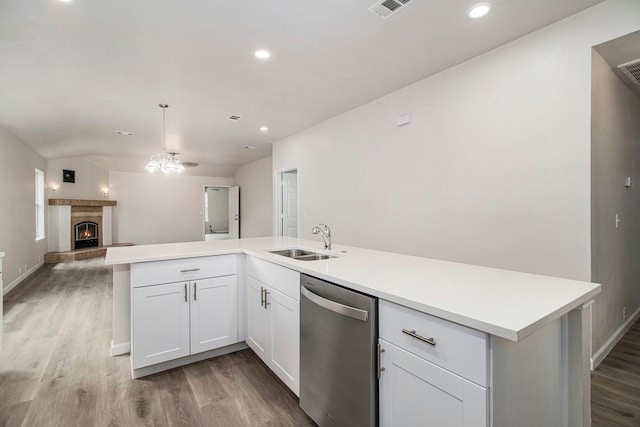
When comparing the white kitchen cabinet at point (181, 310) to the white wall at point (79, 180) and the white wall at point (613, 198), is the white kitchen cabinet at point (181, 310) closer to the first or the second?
the white wall at point (613, 198)

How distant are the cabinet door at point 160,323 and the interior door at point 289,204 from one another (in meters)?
3.73

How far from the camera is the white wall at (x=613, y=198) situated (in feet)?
7.36

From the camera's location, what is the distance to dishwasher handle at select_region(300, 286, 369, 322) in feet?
4.44

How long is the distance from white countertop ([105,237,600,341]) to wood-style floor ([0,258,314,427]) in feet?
2.99

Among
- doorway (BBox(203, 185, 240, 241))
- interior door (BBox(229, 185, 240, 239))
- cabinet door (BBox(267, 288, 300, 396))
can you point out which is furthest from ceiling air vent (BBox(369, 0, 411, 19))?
doorway (BBox(203, 185, 240, 241))

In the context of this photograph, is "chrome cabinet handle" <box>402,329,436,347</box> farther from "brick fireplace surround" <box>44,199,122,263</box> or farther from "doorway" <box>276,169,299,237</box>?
"brick fireplace surround" <box>44,199,122,263</box>

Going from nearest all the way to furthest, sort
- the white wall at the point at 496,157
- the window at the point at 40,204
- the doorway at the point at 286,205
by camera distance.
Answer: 1. the white wall at the point at 496,157
2. the doorway at the point at 286,205
3. the window at the point at 40,204

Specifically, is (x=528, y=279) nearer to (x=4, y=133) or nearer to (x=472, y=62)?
(x=472, y=62)

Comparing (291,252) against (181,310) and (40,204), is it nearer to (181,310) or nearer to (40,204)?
(181,310)

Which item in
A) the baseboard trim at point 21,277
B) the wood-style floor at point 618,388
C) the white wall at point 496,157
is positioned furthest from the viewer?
the baseboard trim at point 21,277

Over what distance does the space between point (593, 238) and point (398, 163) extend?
186 cm

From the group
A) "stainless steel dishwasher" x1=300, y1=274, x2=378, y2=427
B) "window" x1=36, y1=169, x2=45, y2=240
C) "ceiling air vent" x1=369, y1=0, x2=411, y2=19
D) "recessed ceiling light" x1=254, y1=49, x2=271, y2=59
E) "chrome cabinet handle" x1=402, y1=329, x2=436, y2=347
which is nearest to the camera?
"chrome cabinet handle" x1=402, y1=329, x2=436, y2=347

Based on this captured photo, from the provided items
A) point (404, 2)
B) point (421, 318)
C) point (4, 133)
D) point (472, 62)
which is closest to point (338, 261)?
point (421, 318)

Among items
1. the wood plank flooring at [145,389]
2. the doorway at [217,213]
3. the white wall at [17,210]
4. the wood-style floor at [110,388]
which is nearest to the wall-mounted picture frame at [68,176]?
the white wall at [17,210]
